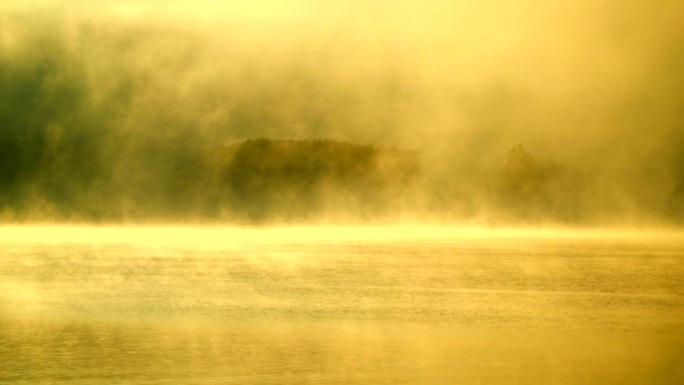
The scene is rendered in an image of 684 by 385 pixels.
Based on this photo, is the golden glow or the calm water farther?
the golden glow

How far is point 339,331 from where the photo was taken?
52.6 ft

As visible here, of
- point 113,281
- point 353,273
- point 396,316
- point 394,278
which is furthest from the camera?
point 353,273

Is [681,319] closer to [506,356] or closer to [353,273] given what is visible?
[506,356]

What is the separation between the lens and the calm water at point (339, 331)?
11.6m

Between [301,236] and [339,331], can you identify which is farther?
[301,236]

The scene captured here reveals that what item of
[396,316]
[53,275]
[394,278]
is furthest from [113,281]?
[396,316]

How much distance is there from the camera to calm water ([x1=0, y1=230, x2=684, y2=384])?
11648mm

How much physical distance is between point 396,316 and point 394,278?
14650mm

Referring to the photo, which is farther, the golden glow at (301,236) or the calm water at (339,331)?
the golden glow at (301,236)

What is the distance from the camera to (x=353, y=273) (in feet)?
122

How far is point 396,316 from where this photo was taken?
18.9 m

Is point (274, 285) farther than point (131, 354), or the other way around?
point (274, 285)

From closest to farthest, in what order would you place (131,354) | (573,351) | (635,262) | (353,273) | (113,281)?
(131,354)
(573,351)
(113,281)
(353,273)
(635,262)

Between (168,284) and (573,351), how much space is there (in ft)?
58.9
